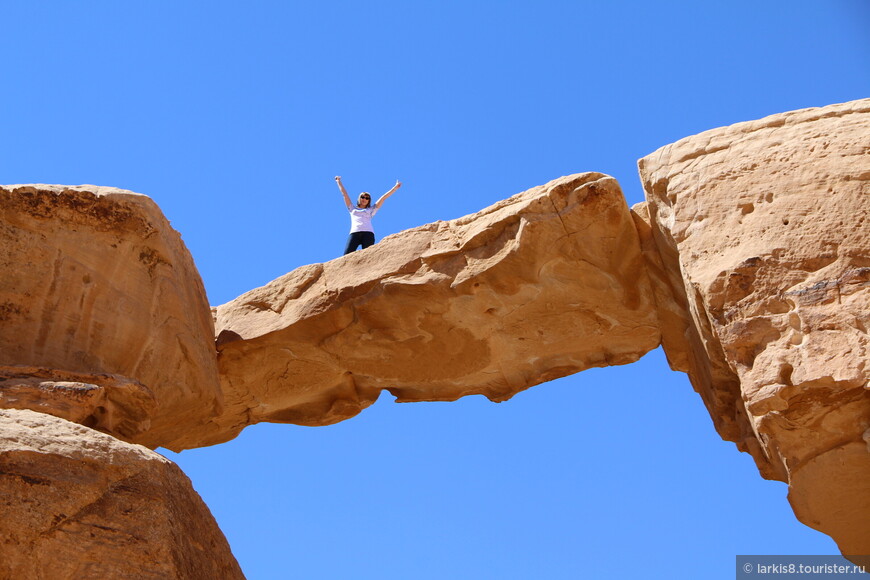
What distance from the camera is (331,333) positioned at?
10.8m

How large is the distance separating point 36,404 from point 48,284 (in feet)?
4.39

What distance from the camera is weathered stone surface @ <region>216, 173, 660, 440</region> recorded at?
9.95 m

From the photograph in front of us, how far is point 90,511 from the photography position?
6.91 metres

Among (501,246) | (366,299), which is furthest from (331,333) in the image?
(501,246)

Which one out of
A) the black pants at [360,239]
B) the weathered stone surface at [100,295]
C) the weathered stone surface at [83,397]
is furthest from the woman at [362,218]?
the weathered stone surface at [83,397]

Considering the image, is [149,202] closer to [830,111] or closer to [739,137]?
[739,137]

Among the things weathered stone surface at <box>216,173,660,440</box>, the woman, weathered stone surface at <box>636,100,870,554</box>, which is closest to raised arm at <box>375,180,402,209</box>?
the woman

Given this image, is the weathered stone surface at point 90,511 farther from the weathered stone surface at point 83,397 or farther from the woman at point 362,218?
the woman at point 362,218

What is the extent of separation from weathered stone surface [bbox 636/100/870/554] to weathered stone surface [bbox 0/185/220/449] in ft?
12.3

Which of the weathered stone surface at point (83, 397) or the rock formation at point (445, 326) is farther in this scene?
the weathered stone surface at point (83, 397)

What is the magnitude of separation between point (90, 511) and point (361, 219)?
5.94m

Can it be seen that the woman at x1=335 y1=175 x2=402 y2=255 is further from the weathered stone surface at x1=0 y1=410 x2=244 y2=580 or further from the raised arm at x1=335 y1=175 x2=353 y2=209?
the weathered stone surface at x1=0 y1=410 x2=244 y2=580

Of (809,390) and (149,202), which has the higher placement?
(149,202)

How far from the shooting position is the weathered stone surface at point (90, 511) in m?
6.67
